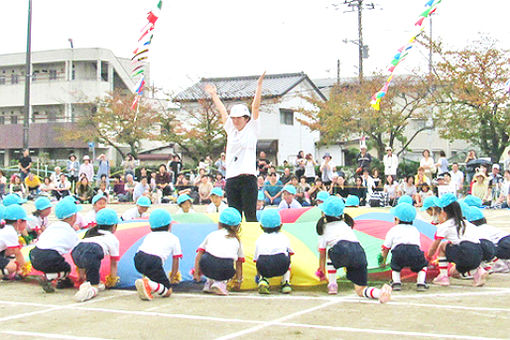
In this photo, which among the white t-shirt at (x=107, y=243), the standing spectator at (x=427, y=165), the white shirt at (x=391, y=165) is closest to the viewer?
the white t-shirt at (x=107, y=243)

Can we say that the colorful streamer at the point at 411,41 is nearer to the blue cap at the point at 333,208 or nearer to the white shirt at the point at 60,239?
the blue cap at the point at 333,208

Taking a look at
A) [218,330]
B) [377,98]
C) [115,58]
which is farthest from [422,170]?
[115,58]

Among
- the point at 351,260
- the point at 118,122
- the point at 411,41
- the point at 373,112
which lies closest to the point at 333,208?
the point at 351,260

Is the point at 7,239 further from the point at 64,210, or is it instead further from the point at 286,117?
the point at 286,117

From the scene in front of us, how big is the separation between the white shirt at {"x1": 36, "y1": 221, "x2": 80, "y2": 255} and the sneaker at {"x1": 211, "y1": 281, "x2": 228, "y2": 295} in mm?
1591

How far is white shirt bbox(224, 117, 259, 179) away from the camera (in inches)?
275

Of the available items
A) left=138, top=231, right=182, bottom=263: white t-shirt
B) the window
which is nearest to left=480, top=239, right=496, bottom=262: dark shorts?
left=138, top=231, right=182, bottom=263: white t-shirt

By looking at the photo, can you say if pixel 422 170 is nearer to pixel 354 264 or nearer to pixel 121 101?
pixel 354 264

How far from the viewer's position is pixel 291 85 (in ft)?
112

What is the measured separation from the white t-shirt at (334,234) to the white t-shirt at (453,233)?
1053mm

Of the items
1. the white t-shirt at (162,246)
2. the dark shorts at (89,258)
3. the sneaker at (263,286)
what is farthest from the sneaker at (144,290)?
the sneaker at (263,286)

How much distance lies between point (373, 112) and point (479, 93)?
4.48m

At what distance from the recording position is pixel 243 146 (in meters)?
6.98

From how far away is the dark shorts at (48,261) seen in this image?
20.4ft
